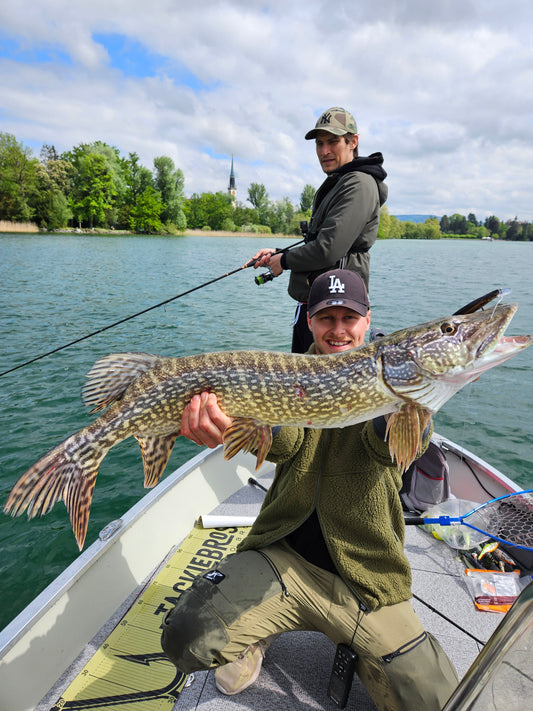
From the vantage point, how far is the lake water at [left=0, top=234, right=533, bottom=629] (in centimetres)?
421

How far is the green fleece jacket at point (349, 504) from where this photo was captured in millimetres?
1850

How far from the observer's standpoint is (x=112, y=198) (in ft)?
177

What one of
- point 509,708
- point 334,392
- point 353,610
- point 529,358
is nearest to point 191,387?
point 334,392

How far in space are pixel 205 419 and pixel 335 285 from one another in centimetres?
95

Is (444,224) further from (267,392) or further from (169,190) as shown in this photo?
(267,392)

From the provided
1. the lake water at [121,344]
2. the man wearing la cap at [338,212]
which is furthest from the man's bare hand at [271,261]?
the lake water at [121,344]

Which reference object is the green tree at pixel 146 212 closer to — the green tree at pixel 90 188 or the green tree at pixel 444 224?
the green tree at pixel 90 188

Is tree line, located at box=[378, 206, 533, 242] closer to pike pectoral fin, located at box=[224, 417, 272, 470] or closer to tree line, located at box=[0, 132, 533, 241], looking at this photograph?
tree line, located at box=[0, 132, 533, 241]

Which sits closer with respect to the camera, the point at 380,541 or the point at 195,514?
the point at 380,541

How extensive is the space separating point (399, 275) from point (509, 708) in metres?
25.6

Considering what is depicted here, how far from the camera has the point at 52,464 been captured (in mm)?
1801

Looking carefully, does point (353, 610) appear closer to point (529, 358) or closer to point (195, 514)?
point (195, 514)

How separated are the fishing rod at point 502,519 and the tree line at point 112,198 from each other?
167 ft

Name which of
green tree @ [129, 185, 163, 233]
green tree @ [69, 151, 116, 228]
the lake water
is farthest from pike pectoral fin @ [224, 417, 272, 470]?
green tree @ [129, 185, 163, 233]
